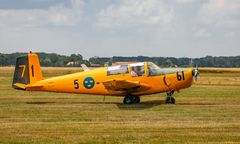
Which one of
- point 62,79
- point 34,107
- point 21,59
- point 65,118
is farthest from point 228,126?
point 21,59

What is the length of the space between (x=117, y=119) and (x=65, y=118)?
71.7 inches

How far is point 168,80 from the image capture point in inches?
803

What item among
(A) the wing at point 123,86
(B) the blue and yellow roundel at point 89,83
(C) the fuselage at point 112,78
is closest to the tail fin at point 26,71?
(C) the fuselage at point 112,78

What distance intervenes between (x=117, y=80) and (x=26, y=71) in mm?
4806

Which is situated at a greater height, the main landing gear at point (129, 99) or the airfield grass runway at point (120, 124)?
the main landing gear at point (129, 99)

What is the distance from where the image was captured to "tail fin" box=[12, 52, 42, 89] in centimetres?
2141

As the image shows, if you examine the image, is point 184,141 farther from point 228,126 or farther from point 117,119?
point 117,119

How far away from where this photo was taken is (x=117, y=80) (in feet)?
64.3

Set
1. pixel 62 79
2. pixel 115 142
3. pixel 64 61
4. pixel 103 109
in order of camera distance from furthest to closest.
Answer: pixel 64 61 < pixel 62 79 < pixel 103 109 < pixel 115 142

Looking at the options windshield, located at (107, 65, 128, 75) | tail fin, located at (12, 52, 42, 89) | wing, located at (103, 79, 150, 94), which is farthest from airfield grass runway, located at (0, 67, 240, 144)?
tail fin, located at (12, 52, 42, 89)

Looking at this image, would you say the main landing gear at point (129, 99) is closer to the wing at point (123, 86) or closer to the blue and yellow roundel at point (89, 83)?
the wing at point (123, 86)

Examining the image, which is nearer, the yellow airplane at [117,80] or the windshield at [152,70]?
the yellow airplane at [117,80]

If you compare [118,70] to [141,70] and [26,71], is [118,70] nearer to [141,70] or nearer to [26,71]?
[141,70]

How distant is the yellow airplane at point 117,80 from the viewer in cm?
2028
